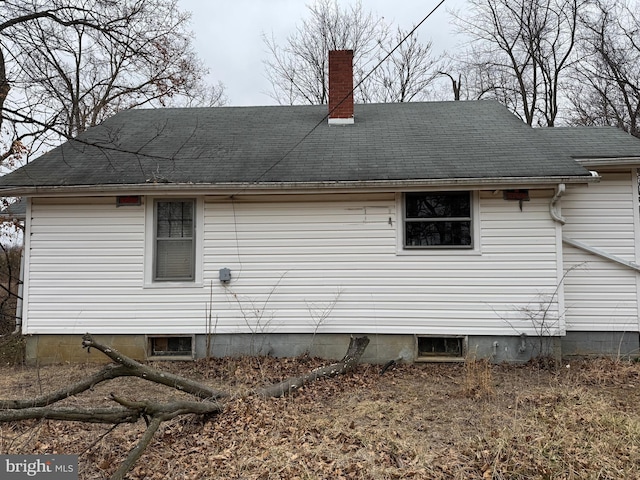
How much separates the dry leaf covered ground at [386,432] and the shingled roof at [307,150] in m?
3.18

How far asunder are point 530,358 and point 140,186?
711cm

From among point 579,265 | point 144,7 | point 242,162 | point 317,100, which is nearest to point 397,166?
point 242,162

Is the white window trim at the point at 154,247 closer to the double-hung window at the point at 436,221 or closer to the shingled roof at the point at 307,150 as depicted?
the shingled roof at the point at 307,150

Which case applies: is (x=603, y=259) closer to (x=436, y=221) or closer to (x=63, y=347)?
(x=436, y=221)

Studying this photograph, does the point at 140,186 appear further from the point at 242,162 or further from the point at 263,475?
the point at 263,475

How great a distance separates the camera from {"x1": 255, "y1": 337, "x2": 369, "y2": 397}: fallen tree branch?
5.05m

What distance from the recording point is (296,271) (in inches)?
271

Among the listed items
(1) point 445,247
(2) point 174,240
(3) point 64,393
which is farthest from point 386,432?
(2) point 174,240

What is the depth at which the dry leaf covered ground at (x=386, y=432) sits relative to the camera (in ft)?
11.3

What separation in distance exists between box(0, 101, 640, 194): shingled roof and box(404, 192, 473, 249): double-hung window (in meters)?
0.51

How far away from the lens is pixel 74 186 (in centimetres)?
670

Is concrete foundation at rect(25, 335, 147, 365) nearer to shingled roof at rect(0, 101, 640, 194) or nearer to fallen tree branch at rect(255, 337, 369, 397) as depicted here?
shingled roof at rect(0, 101, 640, 194)

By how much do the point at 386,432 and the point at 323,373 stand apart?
1853 mm

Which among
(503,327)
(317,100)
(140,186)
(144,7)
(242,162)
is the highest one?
(317,100)
